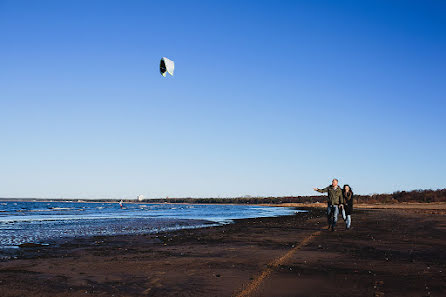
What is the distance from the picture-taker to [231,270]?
7.65 meters

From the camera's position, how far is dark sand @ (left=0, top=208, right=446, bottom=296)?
6.00 m

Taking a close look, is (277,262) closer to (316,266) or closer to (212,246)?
(316,266)

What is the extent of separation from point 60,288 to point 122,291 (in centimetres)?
114

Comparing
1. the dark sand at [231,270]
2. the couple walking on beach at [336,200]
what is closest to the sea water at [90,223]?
the dark sand at [231,270]

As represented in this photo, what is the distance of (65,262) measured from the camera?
897cm

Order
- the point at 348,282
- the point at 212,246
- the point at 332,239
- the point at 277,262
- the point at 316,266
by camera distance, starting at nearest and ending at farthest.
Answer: the point at 348,282 < the point at 316,266 < the point at 277,262 < the point at 212,246 < the point at 332,239

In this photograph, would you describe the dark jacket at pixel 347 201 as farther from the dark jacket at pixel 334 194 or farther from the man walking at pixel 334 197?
the dark jacket at pixel 334 194

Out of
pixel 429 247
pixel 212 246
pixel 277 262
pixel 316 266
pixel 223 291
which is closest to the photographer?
pixel 223 291

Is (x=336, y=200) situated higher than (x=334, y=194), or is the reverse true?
(x=334, y=194)

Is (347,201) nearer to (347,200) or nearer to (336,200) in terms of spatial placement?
(347,200)

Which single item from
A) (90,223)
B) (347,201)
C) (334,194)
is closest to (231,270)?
(334,194)

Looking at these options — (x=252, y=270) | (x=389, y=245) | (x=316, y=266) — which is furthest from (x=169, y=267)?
(x=389, y=245)

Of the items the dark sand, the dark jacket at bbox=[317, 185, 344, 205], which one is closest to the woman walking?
the dark jacket at bbox=[317, 185, 344, 205]

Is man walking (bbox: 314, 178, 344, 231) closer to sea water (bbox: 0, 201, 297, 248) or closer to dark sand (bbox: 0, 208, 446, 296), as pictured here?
dark sand (bbox: 0, 208, 446, 296)
